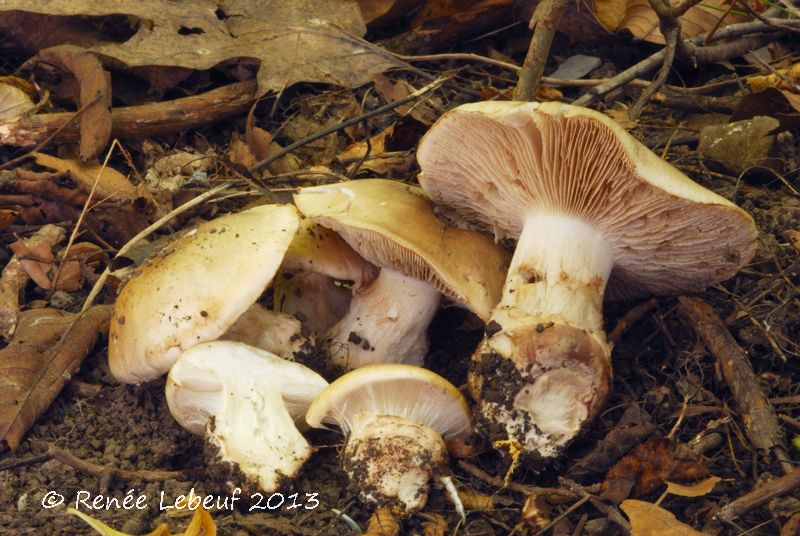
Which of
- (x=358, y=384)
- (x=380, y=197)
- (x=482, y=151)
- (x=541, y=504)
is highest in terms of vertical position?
(x=482, y=151)

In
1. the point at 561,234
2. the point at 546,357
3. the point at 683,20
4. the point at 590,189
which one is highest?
the point at 683,20

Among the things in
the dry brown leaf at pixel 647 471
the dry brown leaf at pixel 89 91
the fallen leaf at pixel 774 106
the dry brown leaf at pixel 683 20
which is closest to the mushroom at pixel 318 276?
the dry brown leaf at pixel 89 91

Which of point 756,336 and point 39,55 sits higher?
point 39,55

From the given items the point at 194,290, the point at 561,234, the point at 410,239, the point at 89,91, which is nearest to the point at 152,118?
the point at 89,91

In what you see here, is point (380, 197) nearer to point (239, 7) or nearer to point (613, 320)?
point (613, 320)

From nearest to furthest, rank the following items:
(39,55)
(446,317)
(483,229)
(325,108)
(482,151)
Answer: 1. (482,151)
2. (483,229)
3. (446,317)
4. (39,55)
5. (325,108)

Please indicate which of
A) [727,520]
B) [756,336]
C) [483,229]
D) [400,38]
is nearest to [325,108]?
[400,38]

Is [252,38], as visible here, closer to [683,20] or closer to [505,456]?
[683,20]

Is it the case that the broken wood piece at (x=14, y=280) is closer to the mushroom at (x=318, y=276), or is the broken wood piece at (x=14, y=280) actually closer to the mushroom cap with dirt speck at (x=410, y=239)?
the mushroom at (x=318, y=276)
